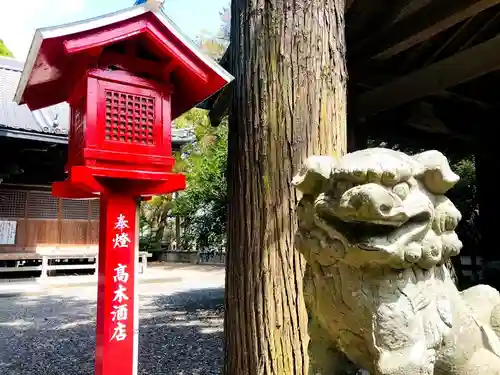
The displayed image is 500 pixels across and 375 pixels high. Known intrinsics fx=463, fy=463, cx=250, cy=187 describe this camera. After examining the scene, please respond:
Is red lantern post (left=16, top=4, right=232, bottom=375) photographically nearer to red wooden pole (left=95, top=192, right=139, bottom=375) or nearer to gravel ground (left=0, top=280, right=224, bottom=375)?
red wooden pole (left=95, top=192, right=139, bottom=375)

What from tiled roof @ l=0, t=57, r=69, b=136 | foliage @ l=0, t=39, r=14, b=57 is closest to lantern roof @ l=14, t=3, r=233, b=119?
tiled roof @ l=0, t=57, r=69, b=136

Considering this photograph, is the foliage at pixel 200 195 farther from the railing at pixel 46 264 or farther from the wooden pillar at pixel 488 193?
the wooden pillar at pixel 488 193

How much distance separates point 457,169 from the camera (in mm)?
12078

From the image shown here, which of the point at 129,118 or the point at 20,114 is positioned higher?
the point at 20,114

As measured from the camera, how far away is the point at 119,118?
2.97 meters

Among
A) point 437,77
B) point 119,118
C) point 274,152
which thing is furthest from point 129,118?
point 437,77

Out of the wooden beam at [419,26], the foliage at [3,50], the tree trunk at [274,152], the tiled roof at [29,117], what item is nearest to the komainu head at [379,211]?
the tree trunk at [274,152]

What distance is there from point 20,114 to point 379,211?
15.0 metres

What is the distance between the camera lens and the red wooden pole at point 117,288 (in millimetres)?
2832

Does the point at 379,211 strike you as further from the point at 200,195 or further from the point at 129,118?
the point at 200,195

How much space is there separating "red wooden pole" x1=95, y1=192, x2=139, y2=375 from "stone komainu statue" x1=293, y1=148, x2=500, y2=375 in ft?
6.38

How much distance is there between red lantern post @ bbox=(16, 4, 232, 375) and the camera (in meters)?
2.82

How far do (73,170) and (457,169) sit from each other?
37.3 ft

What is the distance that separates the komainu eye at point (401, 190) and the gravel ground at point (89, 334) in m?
3.97
